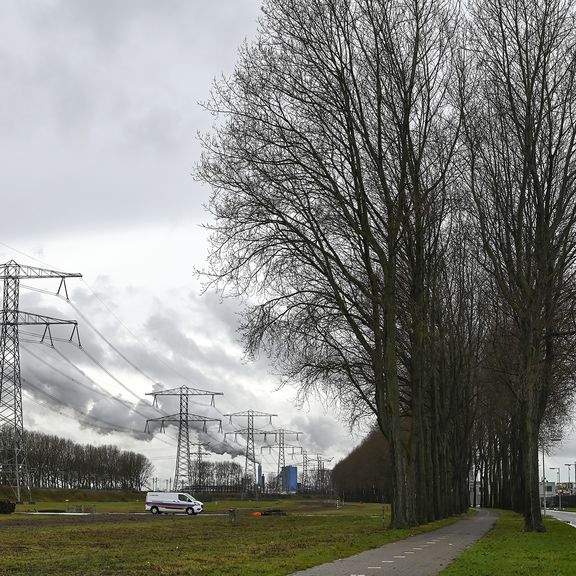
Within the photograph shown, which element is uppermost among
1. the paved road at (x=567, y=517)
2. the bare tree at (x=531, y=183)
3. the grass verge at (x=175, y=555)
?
the bare tree at (x=531, y=183)

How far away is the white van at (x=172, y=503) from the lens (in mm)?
79750

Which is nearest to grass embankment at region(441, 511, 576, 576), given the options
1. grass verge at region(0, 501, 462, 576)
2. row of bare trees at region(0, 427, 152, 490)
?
grass verge at region(0, 501, 462, 576)

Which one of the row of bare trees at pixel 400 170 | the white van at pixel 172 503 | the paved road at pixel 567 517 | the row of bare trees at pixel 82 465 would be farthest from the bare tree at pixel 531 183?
the row of bare trees at pixel 82 465

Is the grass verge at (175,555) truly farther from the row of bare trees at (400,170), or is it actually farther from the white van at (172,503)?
the white van at (172,503)

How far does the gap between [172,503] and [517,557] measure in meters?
63.0

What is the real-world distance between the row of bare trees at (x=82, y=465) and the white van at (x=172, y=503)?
76.2 meters

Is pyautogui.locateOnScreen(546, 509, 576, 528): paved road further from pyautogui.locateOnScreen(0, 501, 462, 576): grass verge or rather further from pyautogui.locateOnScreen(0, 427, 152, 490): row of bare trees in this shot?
pyautogui.locateOnScreen(0, 427, 152, 490): row of bare trees

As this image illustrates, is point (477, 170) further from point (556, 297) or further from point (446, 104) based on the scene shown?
point (556, 297)

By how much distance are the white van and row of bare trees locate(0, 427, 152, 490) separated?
76206 millimetres

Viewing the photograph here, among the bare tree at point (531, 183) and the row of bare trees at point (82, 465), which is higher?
the bare tree at point (531, 183)

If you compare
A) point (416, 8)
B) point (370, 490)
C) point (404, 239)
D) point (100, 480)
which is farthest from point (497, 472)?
point (100, 480)

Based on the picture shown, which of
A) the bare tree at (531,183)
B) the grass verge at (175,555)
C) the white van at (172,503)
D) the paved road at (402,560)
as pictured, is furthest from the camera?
the white van at (172,503)

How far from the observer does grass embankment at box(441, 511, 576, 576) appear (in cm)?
1725

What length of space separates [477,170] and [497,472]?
62.8 metres
